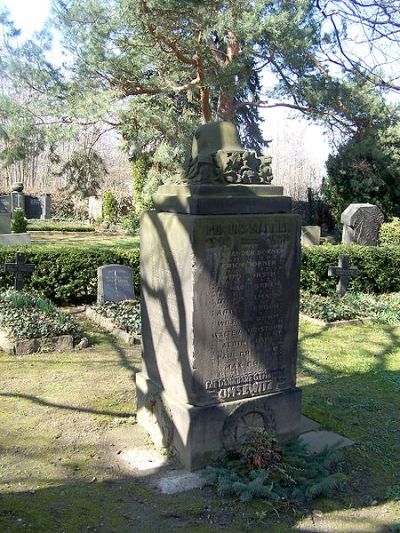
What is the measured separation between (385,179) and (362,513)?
20986 mm

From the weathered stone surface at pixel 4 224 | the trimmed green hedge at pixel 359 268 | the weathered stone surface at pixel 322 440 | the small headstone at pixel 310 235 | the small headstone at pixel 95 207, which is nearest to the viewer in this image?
the weathered stone surface at pixel 322 440

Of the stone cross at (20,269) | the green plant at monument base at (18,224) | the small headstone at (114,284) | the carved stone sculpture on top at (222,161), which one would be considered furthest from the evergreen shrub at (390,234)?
the carved stone sculpture on top at (222,161)

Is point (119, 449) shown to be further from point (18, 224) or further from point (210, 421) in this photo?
point (18, 224)

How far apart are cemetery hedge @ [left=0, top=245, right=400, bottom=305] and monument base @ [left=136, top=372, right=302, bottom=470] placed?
5852 millimetres

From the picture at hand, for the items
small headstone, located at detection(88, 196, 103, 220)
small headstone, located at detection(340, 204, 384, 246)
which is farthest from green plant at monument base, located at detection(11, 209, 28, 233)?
small headstone, located at detection(340, 204, 384, 246)

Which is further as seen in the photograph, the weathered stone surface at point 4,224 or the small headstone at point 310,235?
the small headstone at point 310,235

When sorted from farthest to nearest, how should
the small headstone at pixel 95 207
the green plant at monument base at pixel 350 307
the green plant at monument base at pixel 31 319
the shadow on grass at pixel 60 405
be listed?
1. the small headstone at pixel 95 207
2. the green plant at monument base at pixel 350 307
3. the green plant at monument base at pixel 31 319
4. the shadow on grass at pixel 60 405

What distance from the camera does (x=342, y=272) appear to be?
11.0m

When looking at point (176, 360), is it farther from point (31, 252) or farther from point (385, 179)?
point (385, 179)

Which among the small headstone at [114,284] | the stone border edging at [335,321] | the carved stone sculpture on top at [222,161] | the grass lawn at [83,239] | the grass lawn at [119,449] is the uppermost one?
the carved stone sculpture on top at [222,161]

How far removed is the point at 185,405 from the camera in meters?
4.21

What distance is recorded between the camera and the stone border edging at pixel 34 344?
281 inches

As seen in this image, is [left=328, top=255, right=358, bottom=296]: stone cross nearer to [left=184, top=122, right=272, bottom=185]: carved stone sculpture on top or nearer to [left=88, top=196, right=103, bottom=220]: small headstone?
[left=184, top=122, right=272, bottom=185]: carved stone sculpture on top

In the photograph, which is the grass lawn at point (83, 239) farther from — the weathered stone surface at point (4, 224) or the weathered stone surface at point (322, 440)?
the weathered stone surface at point (322, 440)
